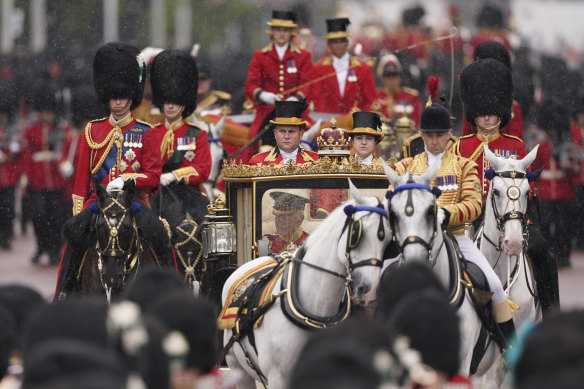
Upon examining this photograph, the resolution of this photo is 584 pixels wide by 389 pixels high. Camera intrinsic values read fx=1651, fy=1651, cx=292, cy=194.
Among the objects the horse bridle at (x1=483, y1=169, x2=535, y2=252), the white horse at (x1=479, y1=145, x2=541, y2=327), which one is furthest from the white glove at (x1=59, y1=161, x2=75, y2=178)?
the horse bridle at (x1=483, y1=169, x2=535, y2=252)

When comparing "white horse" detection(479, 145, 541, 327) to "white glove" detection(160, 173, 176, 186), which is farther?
"white glove" detection(160, 173, 176, 186)

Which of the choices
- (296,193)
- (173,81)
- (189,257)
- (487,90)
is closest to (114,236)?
(296,193)

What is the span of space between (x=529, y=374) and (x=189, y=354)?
4.71 ft

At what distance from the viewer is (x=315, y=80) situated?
630 inches

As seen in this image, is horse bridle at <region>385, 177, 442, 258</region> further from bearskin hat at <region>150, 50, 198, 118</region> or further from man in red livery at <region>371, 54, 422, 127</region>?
man in red livery at <region>371, 54, 422, 127</region>

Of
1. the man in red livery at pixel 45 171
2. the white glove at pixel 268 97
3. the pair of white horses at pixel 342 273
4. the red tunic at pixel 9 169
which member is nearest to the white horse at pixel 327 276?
the pair of white horses at pixel 342 273

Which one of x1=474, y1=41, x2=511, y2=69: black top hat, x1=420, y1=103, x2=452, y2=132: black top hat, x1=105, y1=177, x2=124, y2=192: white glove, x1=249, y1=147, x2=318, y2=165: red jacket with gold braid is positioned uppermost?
x1=474, y1=41, x2=511, y2=69: black top hat

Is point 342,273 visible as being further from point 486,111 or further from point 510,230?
point 486,111

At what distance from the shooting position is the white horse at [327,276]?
9.12m

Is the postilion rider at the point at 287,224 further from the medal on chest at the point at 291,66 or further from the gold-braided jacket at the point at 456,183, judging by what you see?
the medal on chest at the point at 291,66

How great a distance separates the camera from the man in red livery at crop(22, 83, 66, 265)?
21.4 meters

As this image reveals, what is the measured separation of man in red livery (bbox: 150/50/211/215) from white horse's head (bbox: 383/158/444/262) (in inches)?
170

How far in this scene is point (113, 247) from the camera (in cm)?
1080

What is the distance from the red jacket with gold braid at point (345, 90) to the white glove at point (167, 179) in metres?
3.64
